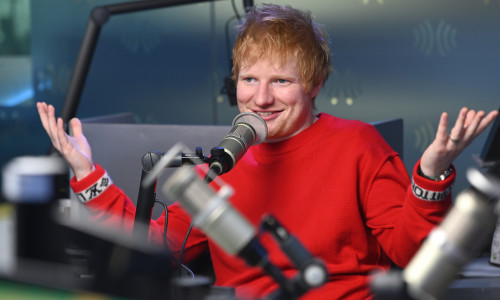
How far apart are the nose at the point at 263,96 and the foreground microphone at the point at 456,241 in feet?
3.11

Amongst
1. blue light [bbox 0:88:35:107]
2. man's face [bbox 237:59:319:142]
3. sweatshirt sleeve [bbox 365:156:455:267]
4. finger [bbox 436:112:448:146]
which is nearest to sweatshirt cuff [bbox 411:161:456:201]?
sweatshirt sleeve [bbox 365:156:455:267]

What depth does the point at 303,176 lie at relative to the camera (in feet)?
5.23

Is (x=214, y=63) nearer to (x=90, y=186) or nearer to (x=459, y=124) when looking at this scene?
(x=90, y=186)

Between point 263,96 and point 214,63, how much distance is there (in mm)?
2658

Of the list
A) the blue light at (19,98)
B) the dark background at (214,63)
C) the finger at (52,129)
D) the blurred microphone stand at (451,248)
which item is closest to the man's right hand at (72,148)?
the finger at (52,129)

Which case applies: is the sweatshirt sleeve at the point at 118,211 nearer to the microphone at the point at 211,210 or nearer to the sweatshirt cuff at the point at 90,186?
the sweatshirt cuff at the point at 90,186

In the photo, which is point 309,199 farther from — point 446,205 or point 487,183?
point 487,183

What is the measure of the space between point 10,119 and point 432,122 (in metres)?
2.66

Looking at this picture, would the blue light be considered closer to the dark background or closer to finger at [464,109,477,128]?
the dark background

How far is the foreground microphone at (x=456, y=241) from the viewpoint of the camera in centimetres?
63

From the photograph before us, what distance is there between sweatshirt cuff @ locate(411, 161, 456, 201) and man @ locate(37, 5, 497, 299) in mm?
225

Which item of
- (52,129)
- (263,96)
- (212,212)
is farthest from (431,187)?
(52,129)

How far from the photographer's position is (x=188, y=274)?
1.58 m

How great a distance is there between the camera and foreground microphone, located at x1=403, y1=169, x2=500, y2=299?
628 mm
